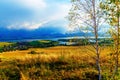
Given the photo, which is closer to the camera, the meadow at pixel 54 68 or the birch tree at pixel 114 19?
the birch tree at pixel 114 19

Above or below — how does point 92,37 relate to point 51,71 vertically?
above

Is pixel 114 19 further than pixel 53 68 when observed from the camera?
No

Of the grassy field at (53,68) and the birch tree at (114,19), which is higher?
the birch tree at (114,19)

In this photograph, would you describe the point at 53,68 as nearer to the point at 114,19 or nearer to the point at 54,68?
the point at 54,68

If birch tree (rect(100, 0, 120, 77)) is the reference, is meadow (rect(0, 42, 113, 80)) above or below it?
below

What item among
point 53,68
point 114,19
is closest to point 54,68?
point 53,68

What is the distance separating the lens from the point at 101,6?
2420 cm

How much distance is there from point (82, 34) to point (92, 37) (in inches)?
36.4

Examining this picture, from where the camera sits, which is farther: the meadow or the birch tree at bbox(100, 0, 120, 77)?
the meadow

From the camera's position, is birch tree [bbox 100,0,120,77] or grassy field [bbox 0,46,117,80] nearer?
birch tree [bbox 100,0,120,77]

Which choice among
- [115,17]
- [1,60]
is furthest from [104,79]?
[1,60]

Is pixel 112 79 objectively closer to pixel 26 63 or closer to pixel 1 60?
pixel 26 63

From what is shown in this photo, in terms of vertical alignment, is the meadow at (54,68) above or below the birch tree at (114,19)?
below

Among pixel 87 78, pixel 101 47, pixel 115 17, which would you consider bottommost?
pixel 87 78
